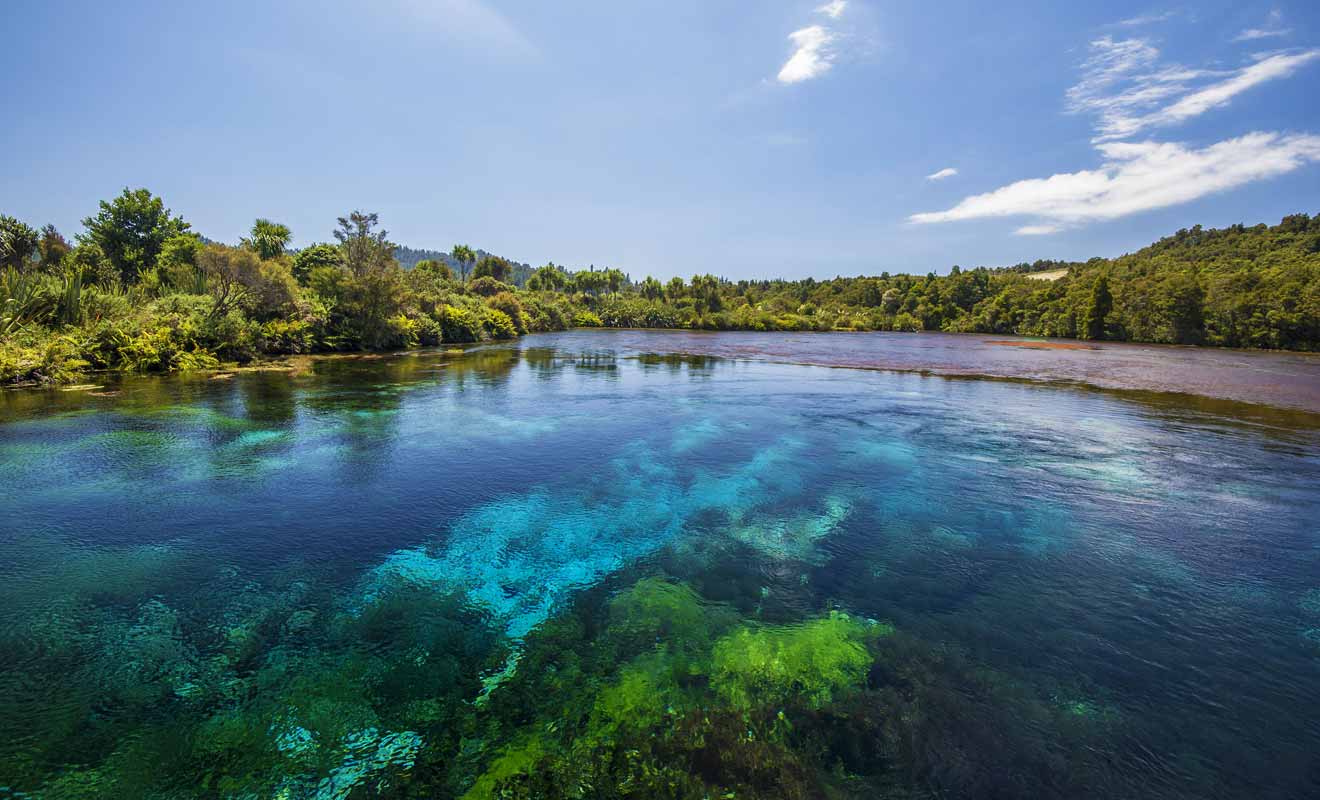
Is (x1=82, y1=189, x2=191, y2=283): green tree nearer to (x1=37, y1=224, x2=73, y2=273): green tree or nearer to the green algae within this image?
(x1=37, y1=224, x2=73, y2=273): green tree

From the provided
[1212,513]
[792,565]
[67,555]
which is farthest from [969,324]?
[67,555]

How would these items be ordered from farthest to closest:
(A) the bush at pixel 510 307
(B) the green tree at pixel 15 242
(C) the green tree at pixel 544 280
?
1. (C) the green tree at pixel 544 280
2. (A) the bush at pixel 510 307
3. (B) the green tree at pixel 15 242

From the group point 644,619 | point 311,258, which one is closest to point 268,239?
point 311,258

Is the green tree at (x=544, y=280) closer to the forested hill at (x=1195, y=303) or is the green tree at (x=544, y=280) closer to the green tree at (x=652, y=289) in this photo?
the green tree at (x=652, y=289)

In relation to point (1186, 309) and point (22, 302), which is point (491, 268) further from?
point (1186, 309)

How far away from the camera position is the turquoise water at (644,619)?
4.46m

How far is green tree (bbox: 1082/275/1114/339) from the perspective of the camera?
7181 centimetres

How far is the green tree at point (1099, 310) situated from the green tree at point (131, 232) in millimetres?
109005

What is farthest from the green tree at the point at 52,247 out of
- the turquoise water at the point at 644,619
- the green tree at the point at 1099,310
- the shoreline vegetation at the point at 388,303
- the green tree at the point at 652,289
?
the green tree at the point at 1099,310

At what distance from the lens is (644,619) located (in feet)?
21.7

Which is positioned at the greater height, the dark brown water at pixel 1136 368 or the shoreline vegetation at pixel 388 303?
the shoreline vegetation at pixel 388 303

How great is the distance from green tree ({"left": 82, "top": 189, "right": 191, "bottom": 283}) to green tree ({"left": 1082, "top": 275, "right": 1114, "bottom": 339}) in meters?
109

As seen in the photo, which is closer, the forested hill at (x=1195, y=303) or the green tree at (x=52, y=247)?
the green tree at (x=52, y=247)

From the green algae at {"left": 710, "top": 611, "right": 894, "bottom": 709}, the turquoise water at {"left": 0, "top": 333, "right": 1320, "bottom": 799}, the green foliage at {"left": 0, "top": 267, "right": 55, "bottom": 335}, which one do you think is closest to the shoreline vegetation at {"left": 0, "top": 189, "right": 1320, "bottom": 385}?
the green foliage at {"left": 0, "top": 267, "right": 55, "bottom": 335}
